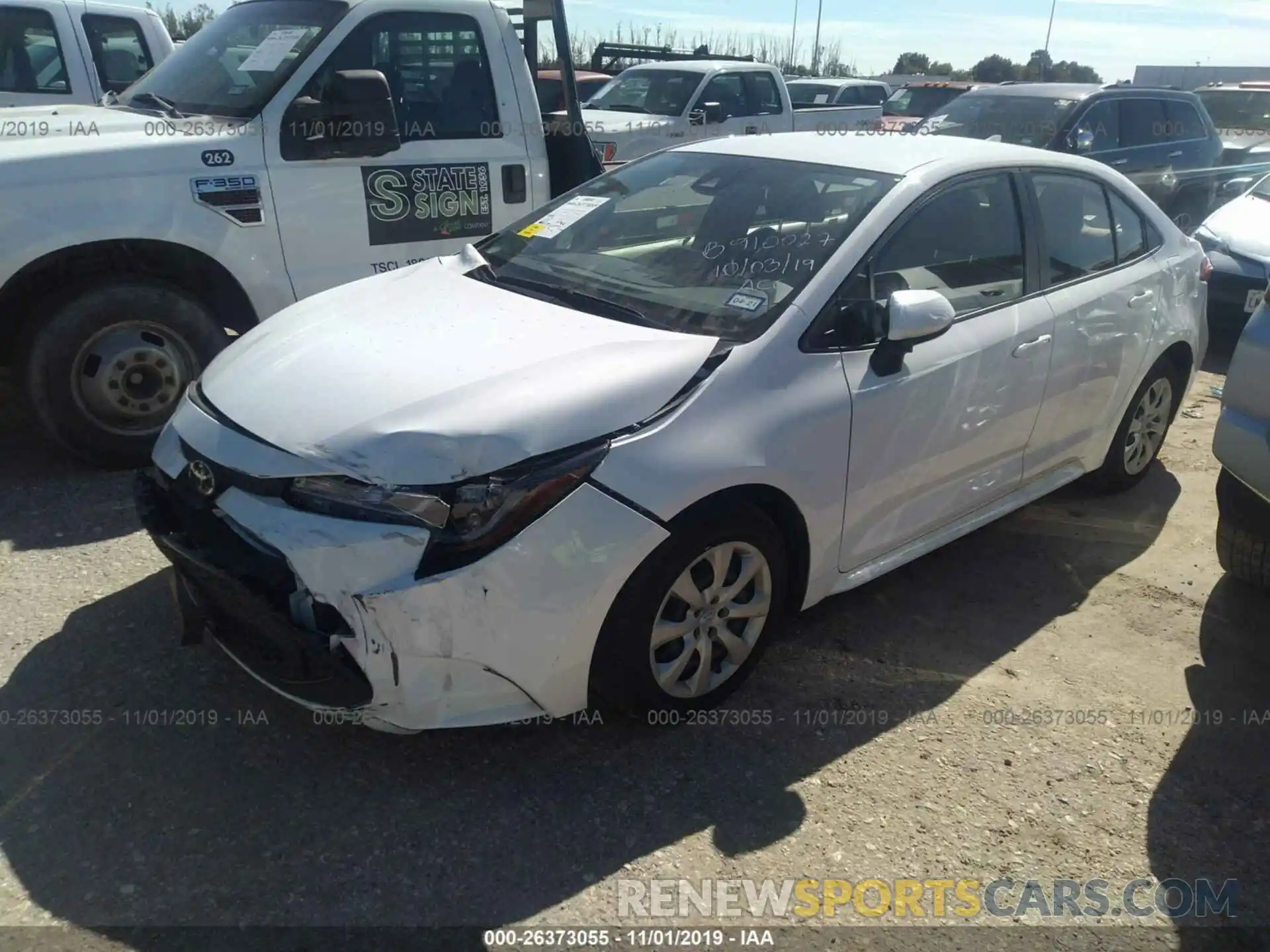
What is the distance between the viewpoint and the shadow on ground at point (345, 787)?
2.43m

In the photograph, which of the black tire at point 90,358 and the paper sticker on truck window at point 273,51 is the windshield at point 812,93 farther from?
the black tire at point 90,358

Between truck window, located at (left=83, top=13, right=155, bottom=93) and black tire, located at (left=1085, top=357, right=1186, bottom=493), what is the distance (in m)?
7.30

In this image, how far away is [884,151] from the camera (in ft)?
12.2

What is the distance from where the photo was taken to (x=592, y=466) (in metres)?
2.57

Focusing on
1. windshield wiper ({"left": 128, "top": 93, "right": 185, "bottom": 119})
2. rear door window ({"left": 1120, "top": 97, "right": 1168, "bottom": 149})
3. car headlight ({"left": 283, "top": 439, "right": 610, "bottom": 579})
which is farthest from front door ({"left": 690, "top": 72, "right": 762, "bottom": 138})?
car headlight ({"left": 283, "top": 439, "right": 610, "bottom": 579})

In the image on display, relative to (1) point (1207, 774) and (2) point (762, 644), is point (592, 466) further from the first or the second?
(1) point (1207, 774)

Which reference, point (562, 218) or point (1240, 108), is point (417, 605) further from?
point (1240, 108)

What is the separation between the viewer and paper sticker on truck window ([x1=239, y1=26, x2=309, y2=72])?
4781 mm

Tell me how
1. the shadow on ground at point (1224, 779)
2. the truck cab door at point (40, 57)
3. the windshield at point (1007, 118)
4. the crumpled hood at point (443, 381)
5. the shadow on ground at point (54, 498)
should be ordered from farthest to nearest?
the windshield at point (1007, 118)
the truck cab door at point (40, 57)
the shadow on ground at point (54, 498)
the shadow on ground at point (1224, 779)
the crumpled hood at point (443, 381)

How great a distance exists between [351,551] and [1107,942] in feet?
6.88

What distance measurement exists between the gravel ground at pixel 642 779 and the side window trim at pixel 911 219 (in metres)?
1.11

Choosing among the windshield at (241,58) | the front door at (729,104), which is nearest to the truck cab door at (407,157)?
the windshield at (241,58)

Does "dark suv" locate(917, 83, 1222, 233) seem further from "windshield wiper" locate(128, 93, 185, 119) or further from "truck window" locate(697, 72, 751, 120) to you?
Answer: "windshield wiper" locate(128, 93, 185, 119)

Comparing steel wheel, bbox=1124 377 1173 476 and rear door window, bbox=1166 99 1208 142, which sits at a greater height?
rear door window, bbox=1166 99 1208 142
